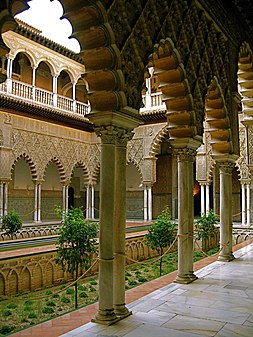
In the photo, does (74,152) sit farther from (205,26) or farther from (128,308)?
(128,308)

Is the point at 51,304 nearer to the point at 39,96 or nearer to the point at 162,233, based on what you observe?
the point at 162,233

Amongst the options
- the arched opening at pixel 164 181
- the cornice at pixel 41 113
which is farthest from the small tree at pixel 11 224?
the arched opening at pixel 164 181

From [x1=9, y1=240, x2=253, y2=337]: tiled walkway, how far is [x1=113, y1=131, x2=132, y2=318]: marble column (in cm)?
24

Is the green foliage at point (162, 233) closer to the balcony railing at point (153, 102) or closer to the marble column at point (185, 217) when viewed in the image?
the marble column at point (185, 217)

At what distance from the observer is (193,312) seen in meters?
4.71

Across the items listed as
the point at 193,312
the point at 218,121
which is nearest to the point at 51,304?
the point at 193,312

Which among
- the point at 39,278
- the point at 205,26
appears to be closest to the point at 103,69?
the point at 205,26

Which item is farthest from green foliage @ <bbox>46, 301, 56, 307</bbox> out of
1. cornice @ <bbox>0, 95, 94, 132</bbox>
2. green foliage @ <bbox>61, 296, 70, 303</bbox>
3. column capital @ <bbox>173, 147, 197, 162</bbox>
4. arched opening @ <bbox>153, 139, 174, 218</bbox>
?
arched opening @ <bbox>153, 139, 174, 218</bbox>

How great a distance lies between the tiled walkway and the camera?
3996 mm

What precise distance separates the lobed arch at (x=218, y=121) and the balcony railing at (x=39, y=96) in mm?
10111

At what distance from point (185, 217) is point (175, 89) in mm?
2286

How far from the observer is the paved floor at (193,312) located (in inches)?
158

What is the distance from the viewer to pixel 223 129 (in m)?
8.39

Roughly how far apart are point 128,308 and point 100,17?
12.1 feet
